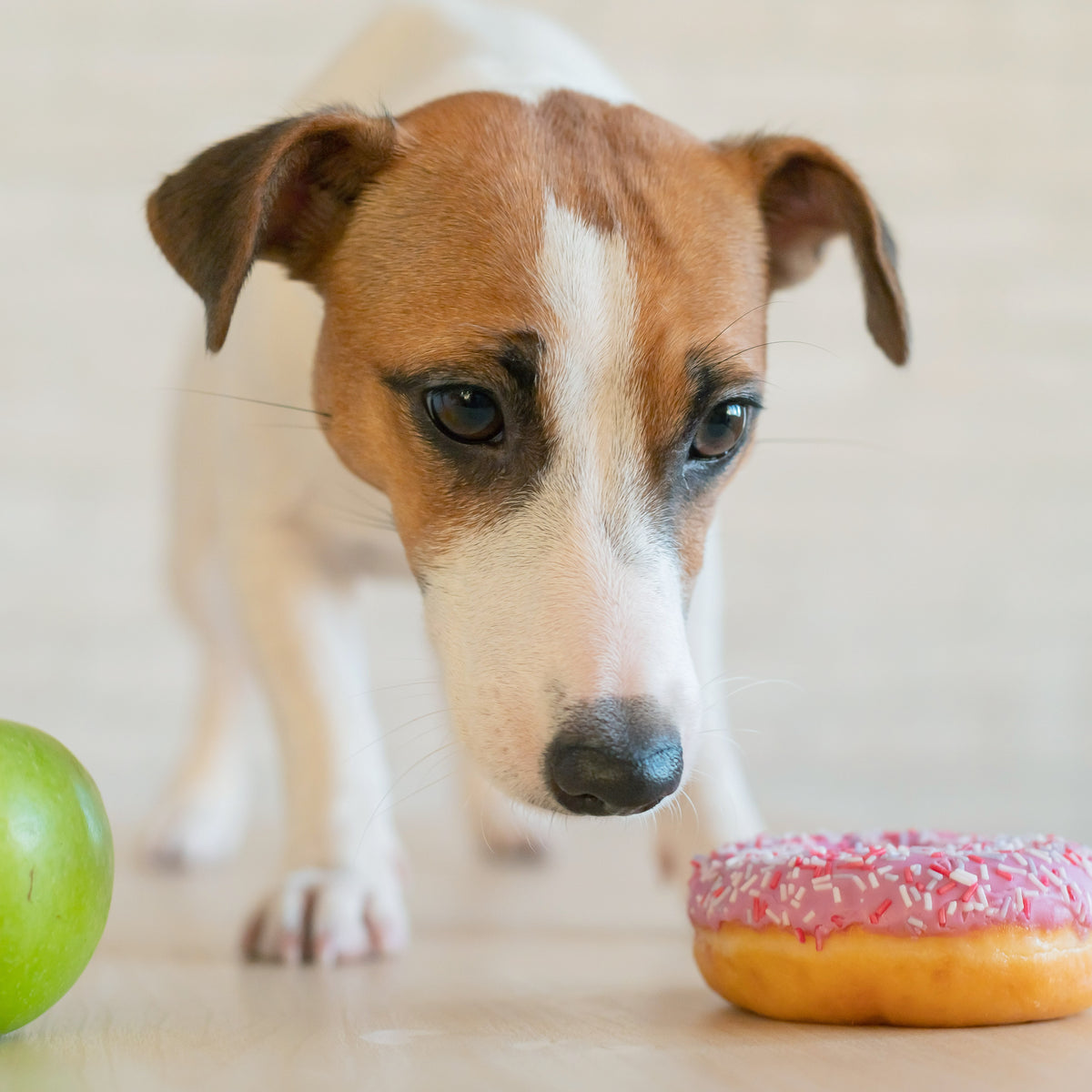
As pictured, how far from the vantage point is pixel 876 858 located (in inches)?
53.6

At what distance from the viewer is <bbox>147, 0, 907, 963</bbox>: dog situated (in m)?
1.47

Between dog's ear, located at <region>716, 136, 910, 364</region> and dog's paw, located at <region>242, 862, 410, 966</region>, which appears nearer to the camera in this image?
dog's paw, located at <region>242, 862, 410, 966</region>

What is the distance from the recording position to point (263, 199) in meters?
1.66

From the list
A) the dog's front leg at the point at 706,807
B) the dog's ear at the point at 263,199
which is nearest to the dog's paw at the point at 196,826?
the dog's front leg at the point at 706,807

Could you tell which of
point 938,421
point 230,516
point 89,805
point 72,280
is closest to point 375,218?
point 230,516

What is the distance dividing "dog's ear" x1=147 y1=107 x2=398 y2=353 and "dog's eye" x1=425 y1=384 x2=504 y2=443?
261 millimetres

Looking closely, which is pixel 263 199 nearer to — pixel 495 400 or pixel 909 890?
pixel 495 400

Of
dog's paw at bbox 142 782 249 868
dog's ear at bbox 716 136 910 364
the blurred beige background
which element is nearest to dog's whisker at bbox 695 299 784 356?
dog's ear at bbox 716 136 910 364

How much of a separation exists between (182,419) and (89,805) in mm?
1283

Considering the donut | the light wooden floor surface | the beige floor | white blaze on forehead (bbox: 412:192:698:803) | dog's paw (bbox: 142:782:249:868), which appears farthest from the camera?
the beige floor

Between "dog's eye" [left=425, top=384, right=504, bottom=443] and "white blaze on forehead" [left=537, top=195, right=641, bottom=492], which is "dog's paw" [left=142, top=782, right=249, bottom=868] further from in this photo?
"white blaze on forehead" [left=537, top=195, right=641, bottom=492]

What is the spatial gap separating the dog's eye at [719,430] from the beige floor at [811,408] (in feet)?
5.86

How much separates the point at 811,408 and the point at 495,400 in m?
2.52

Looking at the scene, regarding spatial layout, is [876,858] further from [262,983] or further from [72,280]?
[72,280]
